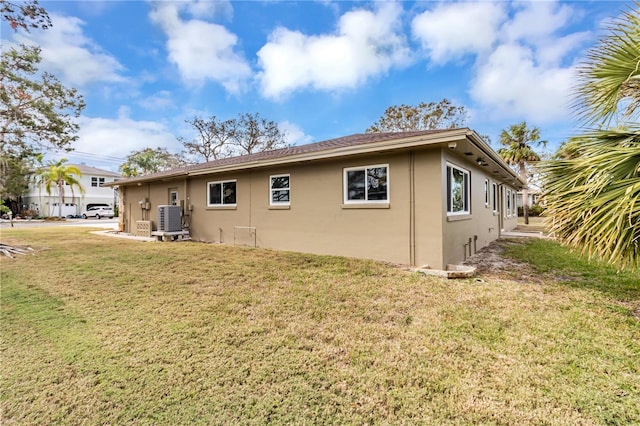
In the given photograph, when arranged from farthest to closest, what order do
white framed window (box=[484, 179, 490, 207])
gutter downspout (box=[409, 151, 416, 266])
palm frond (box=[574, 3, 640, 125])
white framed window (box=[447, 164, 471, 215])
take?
white framed window (box=[484, 179, 490, 207]), white framed window (box=[447, 164, 471, 215]), gutter downspout (box=[409, 151, 416, 266]), palm frond (box=[574, 3, 640, 125])

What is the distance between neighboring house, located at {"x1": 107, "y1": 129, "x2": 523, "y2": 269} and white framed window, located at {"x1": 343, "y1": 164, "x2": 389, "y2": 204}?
0.02m

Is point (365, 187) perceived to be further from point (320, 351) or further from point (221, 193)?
point (221, 193)

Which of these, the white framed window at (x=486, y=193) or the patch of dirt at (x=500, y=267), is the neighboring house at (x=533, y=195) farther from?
the patch of dirt at (x=500, y=267)

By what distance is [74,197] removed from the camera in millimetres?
34625

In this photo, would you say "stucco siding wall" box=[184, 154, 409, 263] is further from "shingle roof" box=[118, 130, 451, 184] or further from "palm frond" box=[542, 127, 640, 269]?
"palm frond" box=[542, 127, 640, 269]

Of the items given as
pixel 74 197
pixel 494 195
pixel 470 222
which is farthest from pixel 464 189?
pixel 74 197

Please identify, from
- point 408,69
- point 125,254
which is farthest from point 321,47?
point 125,254

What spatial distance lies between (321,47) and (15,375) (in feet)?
47.8

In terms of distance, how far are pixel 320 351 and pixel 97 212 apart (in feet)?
136

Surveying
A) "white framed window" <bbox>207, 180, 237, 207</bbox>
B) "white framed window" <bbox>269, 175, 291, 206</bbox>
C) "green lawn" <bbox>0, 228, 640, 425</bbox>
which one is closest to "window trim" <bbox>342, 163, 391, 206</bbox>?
"white framed window" <bbox>269, 175, 291, 206</bbox>

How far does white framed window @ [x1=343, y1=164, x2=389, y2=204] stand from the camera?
707cm

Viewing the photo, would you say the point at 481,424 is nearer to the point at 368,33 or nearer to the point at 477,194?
the point at 477,194

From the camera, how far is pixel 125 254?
8.42 meters

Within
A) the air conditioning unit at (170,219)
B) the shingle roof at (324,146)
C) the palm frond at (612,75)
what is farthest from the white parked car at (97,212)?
the palm frond at (612,75)
